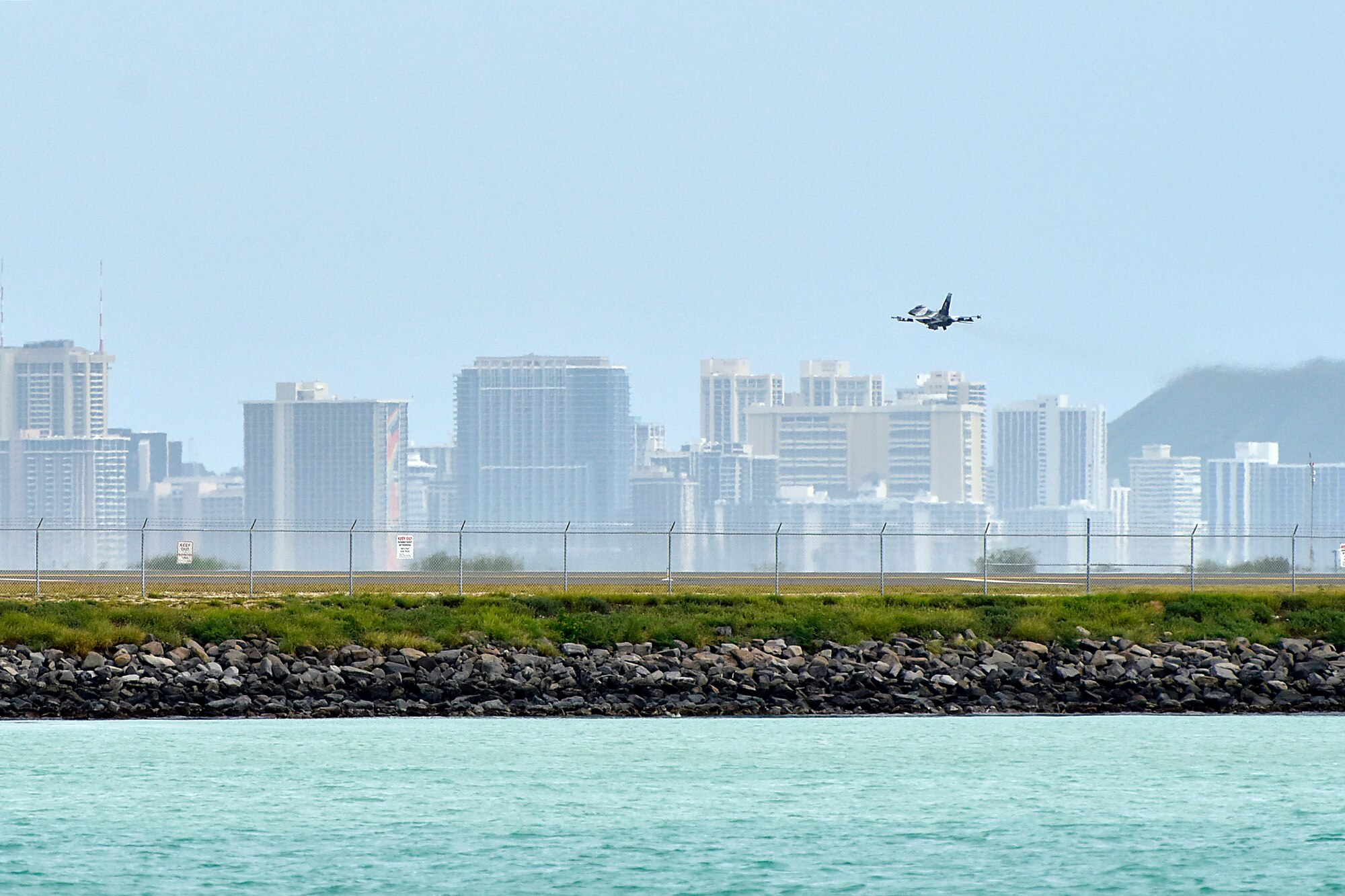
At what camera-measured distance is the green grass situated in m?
40.0

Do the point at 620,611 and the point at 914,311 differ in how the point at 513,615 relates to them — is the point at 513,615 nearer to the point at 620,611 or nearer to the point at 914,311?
the point at 620,611

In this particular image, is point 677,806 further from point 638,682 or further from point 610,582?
point 610,582

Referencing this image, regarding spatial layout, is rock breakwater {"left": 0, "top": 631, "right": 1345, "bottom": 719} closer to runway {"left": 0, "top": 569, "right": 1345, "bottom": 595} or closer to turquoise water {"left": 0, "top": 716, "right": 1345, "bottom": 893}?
turquoise water {"left": 0, "top": 716, "right": 1345, "bottom": 893}

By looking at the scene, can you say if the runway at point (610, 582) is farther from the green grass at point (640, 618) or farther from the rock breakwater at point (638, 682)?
the rock breakwater at point (638, 682)

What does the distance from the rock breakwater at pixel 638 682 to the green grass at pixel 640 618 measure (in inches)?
26.6

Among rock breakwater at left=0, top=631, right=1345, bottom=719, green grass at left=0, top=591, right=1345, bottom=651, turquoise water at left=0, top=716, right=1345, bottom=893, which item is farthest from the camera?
green grass at left=0, top=591, right=1345, bottom=651

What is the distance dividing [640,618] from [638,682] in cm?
361

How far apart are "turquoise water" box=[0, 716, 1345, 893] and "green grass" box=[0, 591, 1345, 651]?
13.5 feet

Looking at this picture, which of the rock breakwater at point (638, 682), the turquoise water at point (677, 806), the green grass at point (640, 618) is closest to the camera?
the turquoise water at point (677, 806)

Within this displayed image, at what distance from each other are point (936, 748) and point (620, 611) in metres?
11.3

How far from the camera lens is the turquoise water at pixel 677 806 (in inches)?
938

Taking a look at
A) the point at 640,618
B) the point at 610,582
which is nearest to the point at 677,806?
the point at 640,618

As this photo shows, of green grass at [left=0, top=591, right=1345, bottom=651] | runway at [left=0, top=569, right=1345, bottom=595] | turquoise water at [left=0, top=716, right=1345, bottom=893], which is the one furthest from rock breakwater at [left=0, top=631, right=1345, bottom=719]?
runway at [left=0, top=569, right=1345, bottom=595]

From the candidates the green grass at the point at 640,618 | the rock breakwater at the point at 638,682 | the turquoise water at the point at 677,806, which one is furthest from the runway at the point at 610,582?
the turquoise water at the point at 677,806
